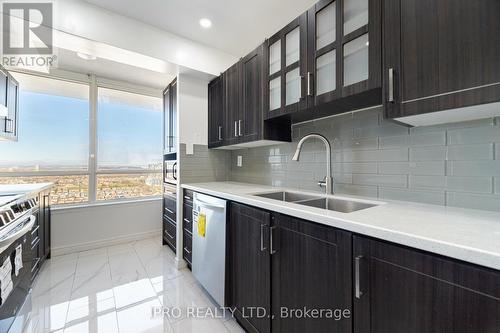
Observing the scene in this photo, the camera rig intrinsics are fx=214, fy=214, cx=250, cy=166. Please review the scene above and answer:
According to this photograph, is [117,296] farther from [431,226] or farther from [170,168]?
[431,226]

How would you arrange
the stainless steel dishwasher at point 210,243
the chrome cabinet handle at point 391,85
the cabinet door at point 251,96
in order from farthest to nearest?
the cabinet door at point 251,96
the stainless steel dishwasher at point 210,243
the chrome cabinet handle at point 391,85

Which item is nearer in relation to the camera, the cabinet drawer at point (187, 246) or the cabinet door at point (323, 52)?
the cabinet door at point (323, 52)

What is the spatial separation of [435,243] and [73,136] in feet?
12.7

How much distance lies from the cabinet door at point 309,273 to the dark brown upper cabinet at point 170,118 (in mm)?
1980

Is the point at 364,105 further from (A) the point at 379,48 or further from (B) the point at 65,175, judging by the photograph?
(B) the point at 65,175

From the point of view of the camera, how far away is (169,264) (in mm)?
2555

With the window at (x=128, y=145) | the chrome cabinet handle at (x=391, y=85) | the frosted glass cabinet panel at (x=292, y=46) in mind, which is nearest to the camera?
the chrome cabinet handle at (x=391, y=85)

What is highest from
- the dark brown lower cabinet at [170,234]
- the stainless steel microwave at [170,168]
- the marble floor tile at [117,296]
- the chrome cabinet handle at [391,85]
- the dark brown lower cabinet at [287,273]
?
the chrome cabinet handle at [391,85]

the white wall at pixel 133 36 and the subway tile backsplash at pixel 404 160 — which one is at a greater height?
the white wall at pixel 133 36

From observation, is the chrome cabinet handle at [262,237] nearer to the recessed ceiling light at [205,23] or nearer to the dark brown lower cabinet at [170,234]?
the dark brown lower cabinet at [170,234]

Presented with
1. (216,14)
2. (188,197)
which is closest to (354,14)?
(216,14)

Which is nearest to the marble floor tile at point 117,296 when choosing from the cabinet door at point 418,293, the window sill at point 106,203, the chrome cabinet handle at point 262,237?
the window sill at point 106,203

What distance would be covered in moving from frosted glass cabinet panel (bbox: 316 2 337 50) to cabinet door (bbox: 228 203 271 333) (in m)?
1.13

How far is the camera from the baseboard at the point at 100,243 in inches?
110
